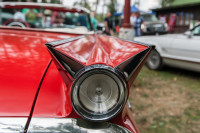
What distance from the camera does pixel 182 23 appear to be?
16484mm

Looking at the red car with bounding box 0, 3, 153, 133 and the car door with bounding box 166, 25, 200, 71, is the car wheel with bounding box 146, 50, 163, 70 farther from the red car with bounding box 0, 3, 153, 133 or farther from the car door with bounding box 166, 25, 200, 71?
the red car with bounding box 0, 3, 153, 133

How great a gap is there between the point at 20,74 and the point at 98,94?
514mm

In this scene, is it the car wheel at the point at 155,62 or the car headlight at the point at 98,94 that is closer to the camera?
the car headlight at the point at 98,94

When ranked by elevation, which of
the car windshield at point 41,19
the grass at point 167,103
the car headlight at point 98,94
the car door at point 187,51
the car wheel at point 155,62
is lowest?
the grass at point 167,103

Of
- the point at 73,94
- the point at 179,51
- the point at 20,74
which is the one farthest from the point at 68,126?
the point at 179,51

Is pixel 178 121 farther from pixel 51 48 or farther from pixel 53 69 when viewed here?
pixel 51 48

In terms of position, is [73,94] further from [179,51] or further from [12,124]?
[179,51]

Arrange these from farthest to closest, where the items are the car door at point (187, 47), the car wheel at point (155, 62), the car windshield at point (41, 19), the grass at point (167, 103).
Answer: the car wheel at point (155, 62), the car door at point (187, 47), the car windshield at point (41, 19), the grass at point (167, 103)

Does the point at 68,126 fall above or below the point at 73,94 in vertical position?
below

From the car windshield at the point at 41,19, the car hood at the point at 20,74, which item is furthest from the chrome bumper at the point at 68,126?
the car windshield at the point at 41,19

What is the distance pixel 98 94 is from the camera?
106cm

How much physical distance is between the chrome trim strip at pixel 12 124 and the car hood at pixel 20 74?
0.03 m

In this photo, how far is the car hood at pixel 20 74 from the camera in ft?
3.46

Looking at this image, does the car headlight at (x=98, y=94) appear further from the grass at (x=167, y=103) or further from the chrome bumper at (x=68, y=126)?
the grass at (x=167, y=103)
